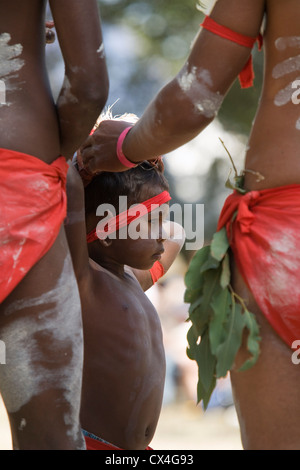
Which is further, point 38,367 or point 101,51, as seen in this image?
point 101,51

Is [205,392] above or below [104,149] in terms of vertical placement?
below

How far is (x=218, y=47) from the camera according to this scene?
178 centimetres

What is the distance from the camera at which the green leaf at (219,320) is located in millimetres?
1721

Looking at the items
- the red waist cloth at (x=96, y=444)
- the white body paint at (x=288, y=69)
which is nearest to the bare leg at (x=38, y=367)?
the red waist cloth at (x=96, y=444)

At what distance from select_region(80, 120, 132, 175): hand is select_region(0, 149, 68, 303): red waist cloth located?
0.44 meters

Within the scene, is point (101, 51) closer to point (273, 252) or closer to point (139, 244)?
point (273, 252)

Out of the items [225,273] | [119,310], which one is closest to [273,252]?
[225,273]

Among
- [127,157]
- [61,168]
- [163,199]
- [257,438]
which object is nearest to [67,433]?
[257,438]

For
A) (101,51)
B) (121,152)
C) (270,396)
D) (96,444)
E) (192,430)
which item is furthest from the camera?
(192,430)

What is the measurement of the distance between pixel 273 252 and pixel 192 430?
6181 mm

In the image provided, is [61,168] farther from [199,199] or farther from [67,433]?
[199,199]

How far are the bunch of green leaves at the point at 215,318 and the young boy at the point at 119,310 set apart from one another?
1.80 ft

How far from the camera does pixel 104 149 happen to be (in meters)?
2.24

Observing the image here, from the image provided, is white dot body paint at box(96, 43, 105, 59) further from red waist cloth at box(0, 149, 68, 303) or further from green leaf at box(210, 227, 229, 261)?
green leaf at box(210, 227, 229, 261)
